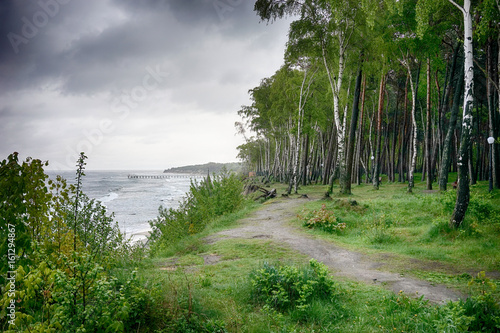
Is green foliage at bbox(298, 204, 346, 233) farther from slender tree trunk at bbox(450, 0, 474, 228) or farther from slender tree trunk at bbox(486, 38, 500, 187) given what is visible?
slender tree trunk at bbox(486, 38, 500, 187)

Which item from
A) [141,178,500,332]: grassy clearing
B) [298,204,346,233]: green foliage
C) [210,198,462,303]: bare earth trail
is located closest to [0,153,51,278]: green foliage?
[141,178,500,332]: grassy clearing

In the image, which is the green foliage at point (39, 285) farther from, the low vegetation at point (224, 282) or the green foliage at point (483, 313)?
the green foliage at point (483, 313)

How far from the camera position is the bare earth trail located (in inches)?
205

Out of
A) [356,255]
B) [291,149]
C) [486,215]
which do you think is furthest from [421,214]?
[291,149]

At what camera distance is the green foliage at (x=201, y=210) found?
535 inches

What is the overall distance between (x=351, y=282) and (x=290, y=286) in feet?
5.12

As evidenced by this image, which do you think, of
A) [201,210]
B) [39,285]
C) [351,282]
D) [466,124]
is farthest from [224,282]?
[201,210]

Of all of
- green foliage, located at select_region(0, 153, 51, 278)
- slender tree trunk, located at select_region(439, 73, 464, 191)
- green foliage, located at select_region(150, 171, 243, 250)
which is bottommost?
green foliage, located at select_region(150, 171, 243, 250)

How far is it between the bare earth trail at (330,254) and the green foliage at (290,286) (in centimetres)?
138

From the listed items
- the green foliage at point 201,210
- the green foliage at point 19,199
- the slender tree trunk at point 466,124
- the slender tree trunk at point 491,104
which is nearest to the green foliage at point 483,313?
the green foliage at point 19,199

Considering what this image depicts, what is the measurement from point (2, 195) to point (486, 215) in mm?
11084

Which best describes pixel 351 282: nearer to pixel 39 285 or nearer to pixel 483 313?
pixel 483 313

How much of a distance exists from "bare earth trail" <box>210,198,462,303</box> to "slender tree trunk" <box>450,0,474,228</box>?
332 cm

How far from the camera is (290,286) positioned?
4.73 meters
